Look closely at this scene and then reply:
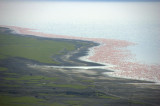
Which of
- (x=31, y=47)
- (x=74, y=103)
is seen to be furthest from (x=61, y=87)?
(x=31, y=47)

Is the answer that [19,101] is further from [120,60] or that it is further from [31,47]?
[31,47]

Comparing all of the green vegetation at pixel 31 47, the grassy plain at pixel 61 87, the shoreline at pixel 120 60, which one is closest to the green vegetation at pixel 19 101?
the grassy plain at pixel 61 87

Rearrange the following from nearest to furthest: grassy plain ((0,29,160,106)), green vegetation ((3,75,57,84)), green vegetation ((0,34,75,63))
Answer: grassy plain ((0,29,160,106)), green vegetation ((3,75,57,84)), green vegetation ((0,34,75,63))

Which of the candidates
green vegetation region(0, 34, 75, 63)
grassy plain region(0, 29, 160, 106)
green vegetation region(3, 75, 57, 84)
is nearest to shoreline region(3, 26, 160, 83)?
grassy plain region(0, 29, 160, 106)

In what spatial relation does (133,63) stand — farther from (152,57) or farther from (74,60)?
(74,60)

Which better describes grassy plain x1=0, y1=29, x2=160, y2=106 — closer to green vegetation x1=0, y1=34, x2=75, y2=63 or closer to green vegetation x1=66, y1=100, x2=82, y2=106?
green vegetation x1=66, y1=100, x2=82, y2=106

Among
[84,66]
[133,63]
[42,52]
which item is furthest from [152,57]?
[42,52]

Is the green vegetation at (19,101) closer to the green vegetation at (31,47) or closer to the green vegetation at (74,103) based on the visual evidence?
the green vegetation at (74,103)

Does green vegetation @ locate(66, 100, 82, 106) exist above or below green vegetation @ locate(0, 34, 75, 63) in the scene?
below
